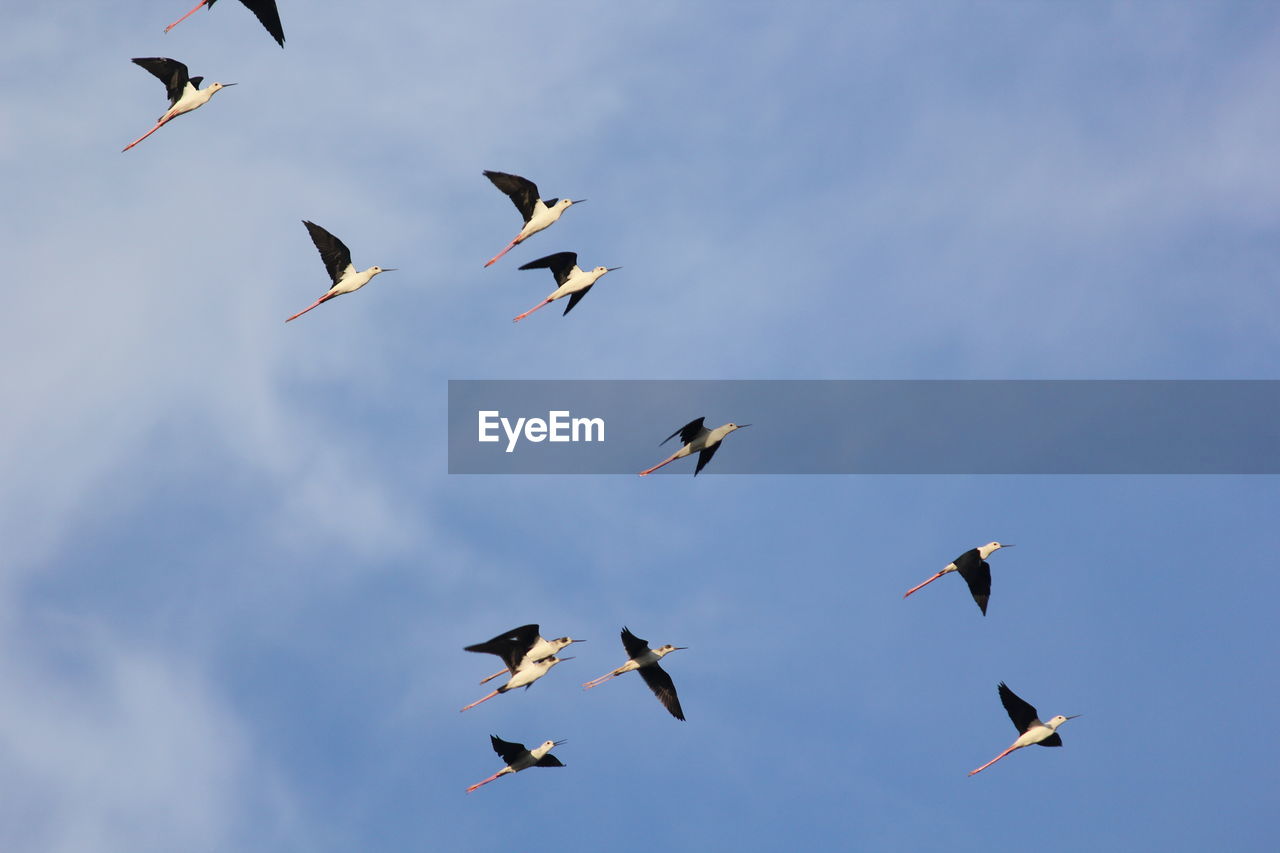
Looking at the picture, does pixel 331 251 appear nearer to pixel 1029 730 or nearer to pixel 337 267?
pixel 337 267

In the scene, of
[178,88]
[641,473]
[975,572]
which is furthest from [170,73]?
[975,572]

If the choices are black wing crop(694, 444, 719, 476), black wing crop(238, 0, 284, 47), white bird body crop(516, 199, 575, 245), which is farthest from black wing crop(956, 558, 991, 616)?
black wing crop(238, 0, 284, 47)

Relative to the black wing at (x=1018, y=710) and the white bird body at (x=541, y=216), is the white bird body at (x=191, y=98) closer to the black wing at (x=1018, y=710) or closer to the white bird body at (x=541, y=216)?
the white bird body at (x=541, y=216)

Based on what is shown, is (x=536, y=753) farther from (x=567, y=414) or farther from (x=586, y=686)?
(x=567, y=414)

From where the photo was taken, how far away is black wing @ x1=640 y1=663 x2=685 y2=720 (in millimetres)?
38469

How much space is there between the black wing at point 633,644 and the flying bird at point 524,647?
1116 mm

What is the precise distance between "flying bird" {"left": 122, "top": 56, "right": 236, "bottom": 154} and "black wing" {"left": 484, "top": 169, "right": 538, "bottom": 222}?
7649 millimetres

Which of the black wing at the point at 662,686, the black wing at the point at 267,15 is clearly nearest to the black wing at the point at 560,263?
the black wing at the point at 267,15

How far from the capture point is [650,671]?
38.9 meters

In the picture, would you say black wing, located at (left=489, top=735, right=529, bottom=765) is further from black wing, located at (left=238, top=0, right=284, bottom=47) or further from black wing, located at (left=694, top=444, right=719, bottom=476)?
black wing, located at (left=238, top=0, right=284, bottom=47)

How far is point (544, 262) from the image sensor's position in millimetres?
40594

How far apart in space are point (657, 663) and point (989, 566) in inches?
345

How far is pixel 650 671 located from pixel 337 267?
1278cm

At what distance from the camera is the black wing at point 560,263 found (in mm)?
40750
